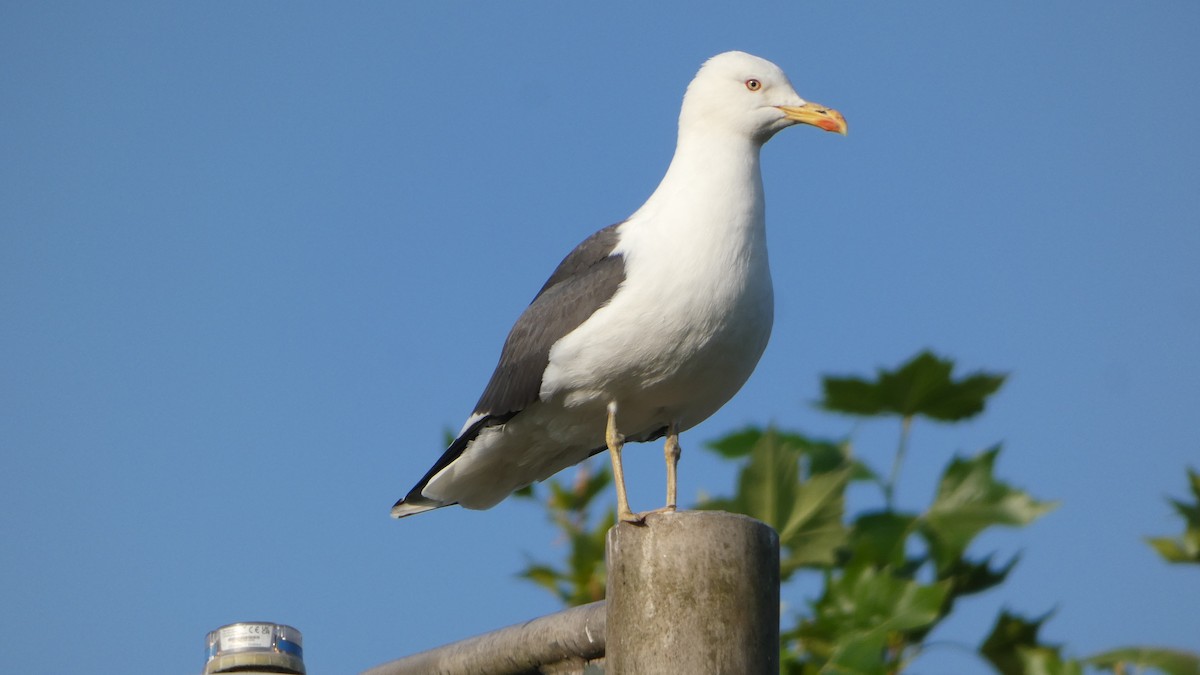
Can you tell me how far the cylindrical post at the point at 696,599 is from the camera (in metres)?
3.36

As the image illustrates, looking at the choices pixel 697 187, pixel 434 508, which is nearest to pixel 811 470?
pixel 697 187

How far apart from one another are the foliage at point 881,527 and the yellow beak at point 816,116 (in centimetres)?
138

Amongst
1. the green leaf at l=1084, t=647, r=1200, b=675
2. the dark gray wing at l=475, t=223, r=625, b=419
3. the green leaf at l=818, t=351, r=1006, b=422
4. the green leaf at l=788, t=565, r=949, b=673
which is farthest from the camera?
the dark gray wing at l=475, t=223, r=625, b=419

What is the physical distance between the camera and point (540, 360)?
5344 mm

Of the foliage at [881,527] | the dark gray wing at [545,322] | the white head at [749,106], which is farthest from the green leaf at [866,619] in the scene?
the white head at [749,106]

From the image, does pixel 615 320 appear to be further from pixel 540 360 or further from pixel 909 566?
pixel 909 566

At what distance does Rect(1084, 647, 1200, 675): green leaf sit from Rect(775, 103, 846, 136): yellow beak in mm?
4201

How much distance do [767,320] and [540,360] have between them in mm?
906

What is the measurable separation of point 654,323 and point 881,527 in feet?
3.64

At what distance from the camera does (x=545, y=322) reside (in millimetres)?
5453

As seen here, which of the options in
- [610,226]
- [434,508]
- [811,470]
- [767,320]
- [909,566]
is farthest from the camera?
[434,508]

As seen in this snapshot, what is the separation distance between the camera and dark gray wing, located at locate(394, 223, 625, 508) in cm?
525

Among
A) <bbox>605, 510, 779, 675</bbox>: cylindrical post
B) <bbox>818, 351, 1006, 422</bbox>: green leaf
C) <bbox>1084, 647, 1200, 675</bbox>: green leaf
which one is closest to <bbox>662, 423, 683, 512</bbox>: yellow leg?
<bbox>818, 351, 1006, 422</bbox>: green leaf

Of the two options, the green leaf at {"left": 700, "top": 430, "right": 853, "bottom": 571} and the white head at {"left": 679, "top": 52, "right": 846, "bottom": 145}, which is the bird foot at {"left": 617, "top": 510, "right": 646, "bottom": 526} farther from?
the white head at {"left": 679, "top": 52, "right": 846, "bottom": 145}
